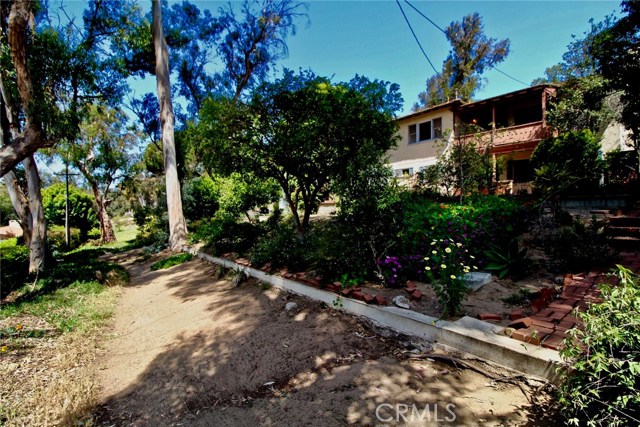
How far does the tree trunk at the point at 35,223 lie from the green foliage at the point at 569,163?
43.9 ft

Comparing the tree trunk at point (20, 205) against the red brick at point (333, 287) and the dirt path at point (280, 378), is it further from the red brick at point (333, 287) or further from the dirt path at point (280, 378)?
the red brick at point (333, 287)

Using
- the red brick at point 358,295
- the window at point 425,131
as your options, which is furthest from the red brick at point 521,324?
the window at point 425,131

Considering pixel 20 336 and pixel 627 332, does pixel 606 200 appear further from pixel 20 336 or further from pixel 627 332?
pixel 20 336

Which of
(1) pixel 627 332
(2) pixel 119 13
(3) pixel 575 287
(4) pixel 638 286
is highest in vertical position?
(2) pixel 119 13

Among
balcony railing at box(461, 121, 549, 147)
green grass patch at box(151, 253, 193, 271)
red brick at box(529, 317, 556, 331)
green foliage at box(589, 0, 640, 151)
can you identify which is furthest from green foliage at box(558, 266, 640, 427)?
balcony railing at box(461, 121, 549, 147)

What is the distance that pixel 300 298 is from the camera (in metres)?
4.66

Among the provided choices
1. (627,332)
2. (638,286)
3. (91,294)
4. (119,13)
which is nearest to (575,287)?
(638,286)

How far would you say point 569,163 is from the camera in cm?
905

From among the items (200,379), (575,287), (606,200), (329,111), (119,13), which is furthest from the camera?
(119,13)

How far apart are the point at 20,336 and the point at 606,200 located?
39.1 feet

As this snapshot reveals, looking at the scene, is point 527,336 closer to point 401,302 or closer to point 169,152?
point 401,302

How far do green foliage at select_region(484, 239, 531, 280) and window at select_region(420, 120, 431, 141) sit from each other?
1338cm

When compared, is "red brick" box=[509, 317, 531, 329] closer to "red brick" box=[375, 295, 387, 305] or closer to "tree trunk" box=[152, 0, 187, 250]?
"red brick" box=[375, 295, 387, 305]

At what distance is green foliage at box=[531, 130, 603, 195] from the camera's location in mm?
7758
